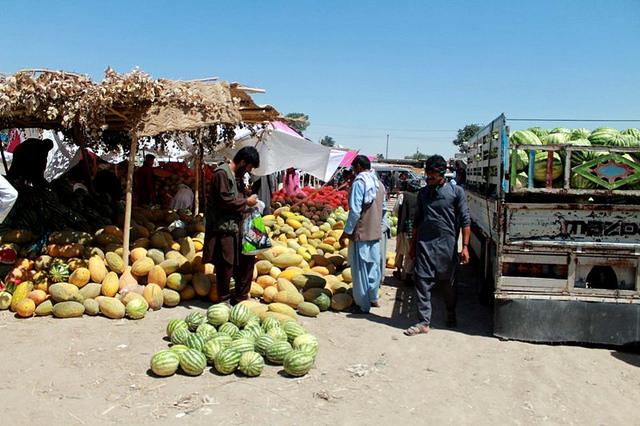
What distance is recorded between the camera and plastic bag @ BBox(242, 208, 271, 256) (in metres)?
5.81

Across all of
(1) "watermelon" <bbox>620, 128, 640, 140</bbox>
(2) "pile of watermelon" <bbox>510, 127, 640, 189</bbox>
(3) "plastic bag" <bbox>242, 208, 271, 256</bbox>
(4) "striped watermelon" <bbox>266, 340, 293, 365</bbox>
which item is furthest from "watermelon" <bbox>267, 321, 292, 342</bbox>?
(1) "watermelon" <bbox>620, 128, 640, 140</bbox>

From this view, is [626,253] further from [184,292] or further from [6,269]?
[6,269]

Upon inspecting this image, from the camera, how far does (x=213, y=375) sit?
165 inches

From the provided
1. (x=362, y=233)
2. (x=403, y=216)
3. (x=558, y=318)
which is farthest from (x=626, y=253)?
(x=403, y=216)

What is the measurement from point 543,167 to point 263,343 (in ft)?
10.3

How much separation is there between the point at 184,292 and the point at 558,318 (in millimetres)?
4036

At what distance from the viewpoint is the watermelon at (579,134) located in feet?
18.5

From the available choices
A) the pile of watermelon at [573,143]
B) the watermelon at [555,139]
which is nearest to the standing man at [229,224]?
the pile of watermelon at [573,143]

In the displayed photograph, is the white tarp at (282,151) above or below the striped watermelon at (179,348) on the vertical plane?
above

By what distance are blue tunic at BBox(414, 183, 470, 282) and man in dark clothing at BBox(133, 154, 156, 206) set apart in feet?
22.6

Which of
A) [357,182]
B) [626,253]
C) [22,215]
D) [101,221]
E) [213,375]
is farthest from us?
[101,221]

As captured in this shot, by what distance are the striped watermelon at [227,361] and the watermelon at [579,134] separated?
13.7 ft

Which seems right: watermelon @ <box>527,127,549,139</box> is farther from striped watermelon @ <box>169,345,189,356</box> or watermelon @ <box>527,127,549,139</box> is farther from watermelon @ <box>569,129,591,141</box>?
striped watermelon @ <box>169,345,189,356</box>

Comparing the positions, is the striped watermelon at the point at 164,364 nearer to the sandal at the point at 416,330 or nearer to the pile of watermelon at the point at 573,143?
the sandal at the point at 416,330
